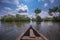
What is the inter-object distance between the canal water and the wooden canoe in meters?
0.07

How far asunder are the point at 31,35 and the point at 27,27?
0.63 ft

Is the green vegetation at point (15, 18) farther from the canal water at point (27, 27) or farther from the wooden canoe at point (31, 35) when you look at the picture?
the wooden canoe at point (31, 35)

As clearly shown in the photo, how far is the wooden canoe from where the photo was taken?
2037mm

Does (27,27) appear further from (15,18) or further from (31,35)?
(15,18)

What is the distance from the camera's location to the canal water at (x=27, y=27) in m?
2.12

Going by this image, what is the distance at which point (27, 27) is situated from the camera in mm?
2158

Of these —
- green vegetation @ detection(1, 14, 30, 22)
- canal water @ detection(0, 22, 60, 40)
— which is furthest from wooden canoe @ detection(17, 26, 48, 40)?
green vegetation @ detection(1, 14, 30, 22)

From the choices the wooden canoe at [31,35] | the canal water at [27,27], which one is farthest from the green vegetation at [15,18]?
the wooden canoe at [31,35]

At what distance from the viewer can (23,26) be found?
2.15 metres

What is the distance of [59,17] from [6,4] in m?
1.13

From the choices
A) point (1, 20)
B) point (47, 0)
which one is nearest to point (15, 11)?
point (1, 20)

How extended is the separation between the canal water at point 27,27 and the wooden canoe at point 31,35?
73mm

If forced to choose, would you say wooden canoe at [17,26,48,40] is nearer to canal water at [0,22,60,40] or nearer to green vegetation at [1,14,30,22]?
canal water at [0,22,60,40]

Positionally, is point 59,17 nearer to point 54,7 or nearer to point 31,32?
point 54,7
